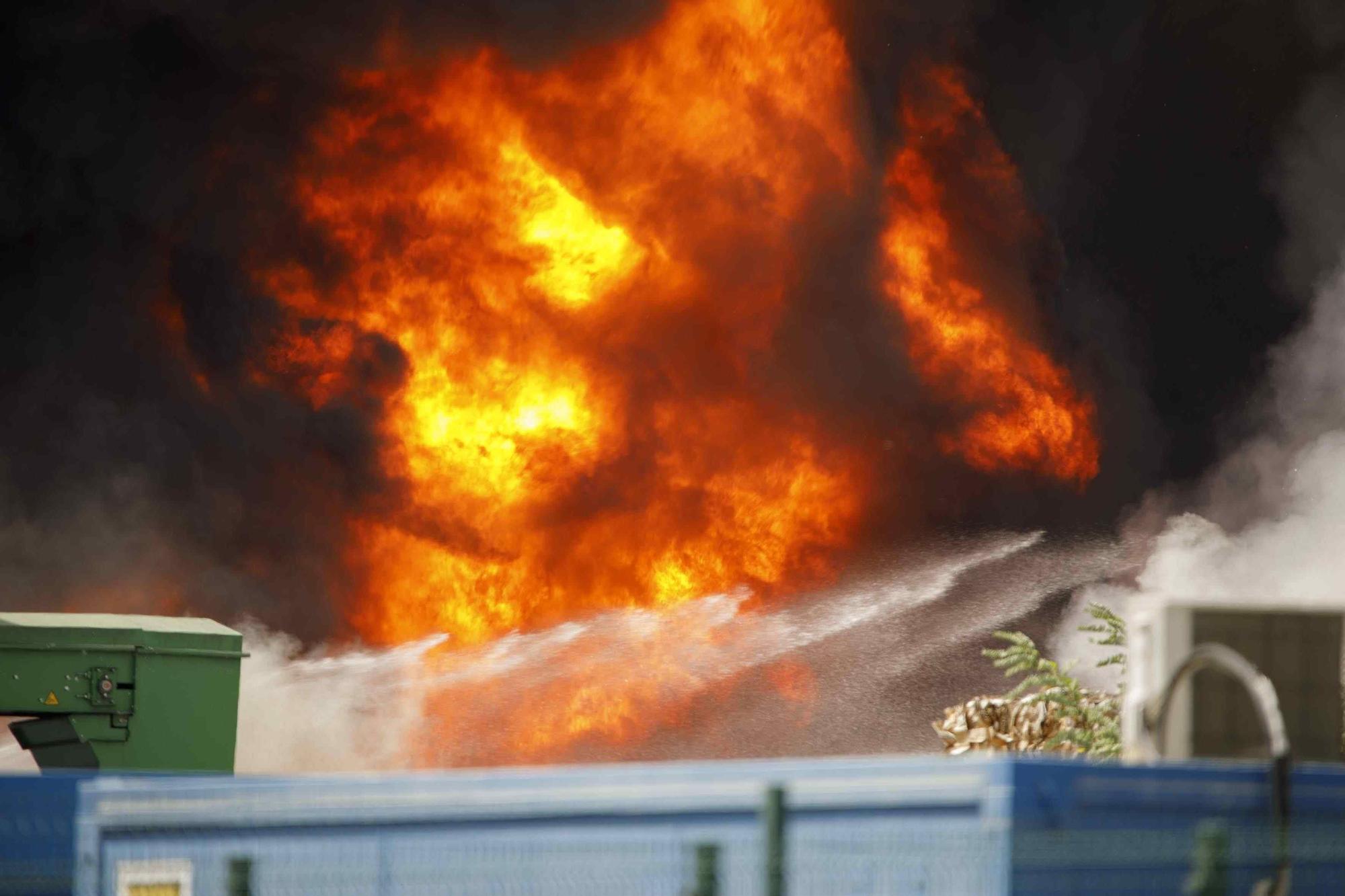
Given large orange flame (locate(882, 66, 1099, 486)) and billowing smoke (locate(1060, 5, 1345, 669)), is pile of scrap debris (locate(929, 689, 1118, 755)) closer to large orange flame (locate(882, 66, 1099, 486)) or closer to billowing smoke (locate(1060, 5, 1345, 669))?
billowing smoke (locate(1060, 5, 1345, 669))

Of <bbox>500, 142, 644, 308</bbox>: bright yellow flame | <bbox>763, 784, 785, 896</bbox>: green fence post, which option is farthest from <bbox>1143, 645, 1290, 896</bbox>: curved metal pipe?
<bbox>500, 142, 644, 308</bbox>: bright yellow flame

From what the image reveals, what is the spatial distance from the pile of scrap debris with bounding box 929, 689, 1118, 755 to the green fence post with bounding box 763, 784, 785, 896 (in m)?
8.67

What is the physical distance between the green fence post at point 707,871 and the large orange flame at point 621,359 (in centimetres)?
1407

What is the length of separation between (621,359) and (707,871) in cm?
1464

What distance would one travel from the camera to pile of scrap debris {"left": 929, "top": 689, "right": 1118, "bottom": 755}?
1363cm

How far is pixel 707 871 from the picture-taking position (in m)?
4.86

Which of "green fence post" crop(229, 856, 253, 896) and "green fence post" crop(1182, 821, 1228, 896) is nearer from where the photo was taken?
"green fence post" crop(1182, 821, 1228, 896)

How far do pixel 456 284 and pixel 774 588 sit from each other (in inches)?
189

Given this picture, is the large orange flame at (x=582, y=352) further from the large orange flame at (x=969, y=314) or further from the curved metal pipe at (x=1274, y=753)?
the curved metal pipe at (x=1274, y=753)

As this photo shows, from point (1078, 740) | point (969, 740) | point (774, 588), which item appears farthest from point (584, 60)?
point (1078, 740)

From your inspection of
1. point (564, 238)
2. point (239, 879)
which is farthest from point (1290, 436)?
point (239, 879)

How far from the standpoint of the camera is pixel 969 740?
1437 cm

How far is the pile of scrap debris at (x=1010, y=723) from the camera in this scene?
1363 centimetres

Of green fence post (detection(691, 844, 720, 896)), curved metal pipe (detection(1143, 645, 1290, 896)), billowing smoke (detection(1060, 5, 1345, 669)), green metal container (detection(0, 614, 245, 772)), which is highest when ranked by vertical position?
billowing smoke (detection(1060, 5, 1345, 669))
